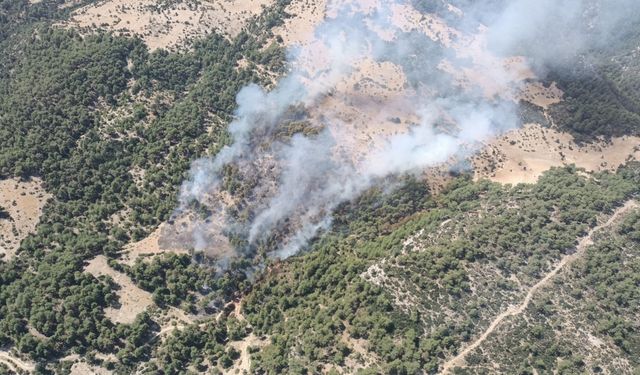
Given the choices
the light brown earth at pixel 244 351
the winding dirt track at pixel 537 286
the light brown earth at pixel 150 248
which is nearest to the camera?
the winding dirt track at pixel 537 286

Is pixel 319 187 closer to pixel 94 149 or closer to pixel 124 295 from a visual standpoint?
pixel 124 295

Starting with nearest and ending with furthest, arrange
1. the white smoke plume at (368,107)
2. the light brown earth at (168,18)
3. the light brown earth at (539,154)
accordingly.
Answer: the white smoke plume at (368,107), the light brown earth at (539,154), the light brown earth at (168,18)

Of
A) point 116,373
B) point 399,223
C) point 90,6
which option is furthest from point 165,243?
point 90,6

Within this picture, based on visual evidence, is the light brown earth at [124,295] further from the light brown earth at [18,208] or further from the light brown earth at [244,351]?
the light brown earth at [244,351]

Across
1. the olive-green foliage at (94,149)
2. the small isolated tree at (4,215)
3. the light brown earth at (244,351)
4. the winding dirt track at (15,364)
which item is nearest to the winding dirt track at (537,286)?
the light brown earth at (244,351)

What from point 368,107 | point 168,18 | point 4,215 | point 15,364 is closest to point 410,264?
point 368,107
